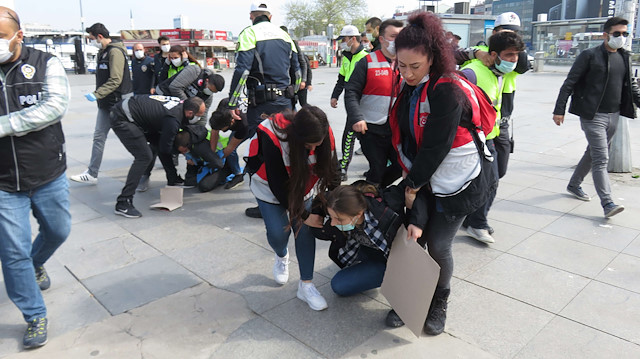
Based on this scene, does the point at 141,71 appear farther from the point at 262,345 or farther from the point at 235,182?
the point at 262,345

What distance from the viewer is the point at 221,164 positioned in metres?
5.24

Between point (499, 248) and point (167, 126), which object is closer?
A: point (499, 248)

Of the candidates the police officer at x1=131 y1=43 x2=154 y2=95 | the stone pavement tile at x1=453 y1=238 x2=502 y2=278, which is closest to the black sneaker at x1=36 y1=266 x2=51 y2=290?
the stone pavement tile at x1=453 y1=238 x2=502 y2=278

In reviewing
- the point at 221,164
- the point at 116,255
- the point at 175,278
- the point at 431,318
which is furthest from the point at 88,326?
the point at 221,164

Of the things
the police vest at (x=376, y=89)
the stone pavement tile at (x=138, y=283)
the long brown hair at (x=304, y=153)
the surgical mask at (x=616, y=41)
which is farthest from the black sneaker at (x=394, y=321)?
the surgical mask at (x=616, y=41)

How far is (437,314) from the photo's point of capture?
105 inches

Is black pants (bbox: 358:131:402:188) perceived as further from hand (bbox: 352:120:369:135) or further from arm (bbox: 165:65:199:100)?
arm (bbox: 165:65:199:100)

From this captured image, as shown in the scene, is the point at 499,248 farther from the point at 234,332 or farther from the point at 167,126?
the point at 167,126

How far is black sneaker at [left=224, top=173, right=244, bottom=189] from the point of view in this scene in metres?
5.54

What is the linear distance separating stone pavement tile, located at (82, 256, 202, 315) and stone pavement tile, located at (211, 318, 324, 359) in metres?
0.74

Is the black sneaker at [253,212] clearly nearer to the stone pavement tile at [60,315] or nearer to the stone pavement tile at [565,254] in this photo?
the stone pavement tile at [60,315]

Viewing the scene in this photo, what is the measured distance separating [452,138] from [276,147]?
0.99m

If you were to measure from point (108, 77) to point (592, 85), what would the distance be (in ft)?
16.8

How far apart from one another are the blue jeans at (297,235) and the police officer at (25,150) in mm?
1256
